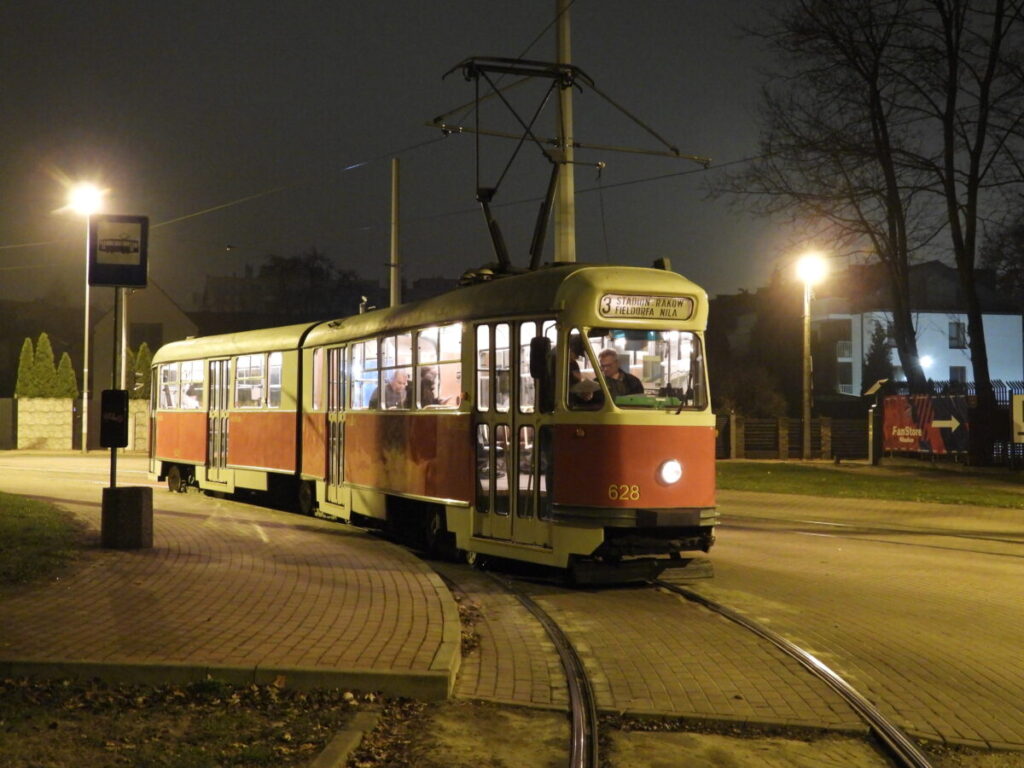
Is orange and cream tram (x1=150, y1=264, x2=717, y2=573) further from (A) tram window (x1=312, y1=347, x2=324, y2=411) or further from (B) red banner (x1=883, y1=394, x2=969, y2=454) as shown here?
(B) red banner (x1=883, y1=394, x2=969, y2=454)

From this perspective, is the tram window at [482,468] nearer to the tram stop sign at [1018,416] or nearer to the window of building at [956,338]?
the tram stop sign at [1018,416]

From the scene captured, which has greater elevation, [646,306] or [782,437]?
[646,306]

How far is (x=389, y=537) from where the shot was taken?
54.8 ft

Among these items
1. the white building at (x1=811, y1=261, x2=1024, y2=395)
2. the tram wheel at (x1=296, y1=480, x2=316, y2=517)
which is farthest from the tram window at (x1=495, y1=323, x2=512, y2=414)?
the white building at (x1=811, y1=261, x2=1024, y2=395)

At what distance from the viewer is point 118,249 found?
13.3 m

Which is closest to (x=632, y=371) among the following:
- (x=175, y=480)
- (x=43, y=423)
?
(x=175, y=480)

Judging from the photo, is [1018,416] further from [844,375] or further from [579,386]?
[844,375]

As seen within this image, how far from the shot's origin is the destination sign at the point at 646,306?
11528 millimetres

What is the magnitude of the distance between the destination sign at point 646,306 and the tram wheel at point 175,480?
1538 cm

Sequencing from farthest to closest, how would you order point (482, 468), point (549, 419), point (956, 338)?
point (956, 338), point (482, 468), point (549, 419)

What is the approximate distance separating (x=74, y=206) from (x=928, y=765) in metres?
36.6

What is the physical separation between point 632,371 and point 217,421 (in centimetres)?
1268

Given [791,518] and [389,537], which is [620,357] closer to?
[389,537]

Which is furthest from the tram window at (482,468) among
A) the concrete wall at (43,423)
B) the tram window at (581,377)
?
the concrete wall at (43,423)
